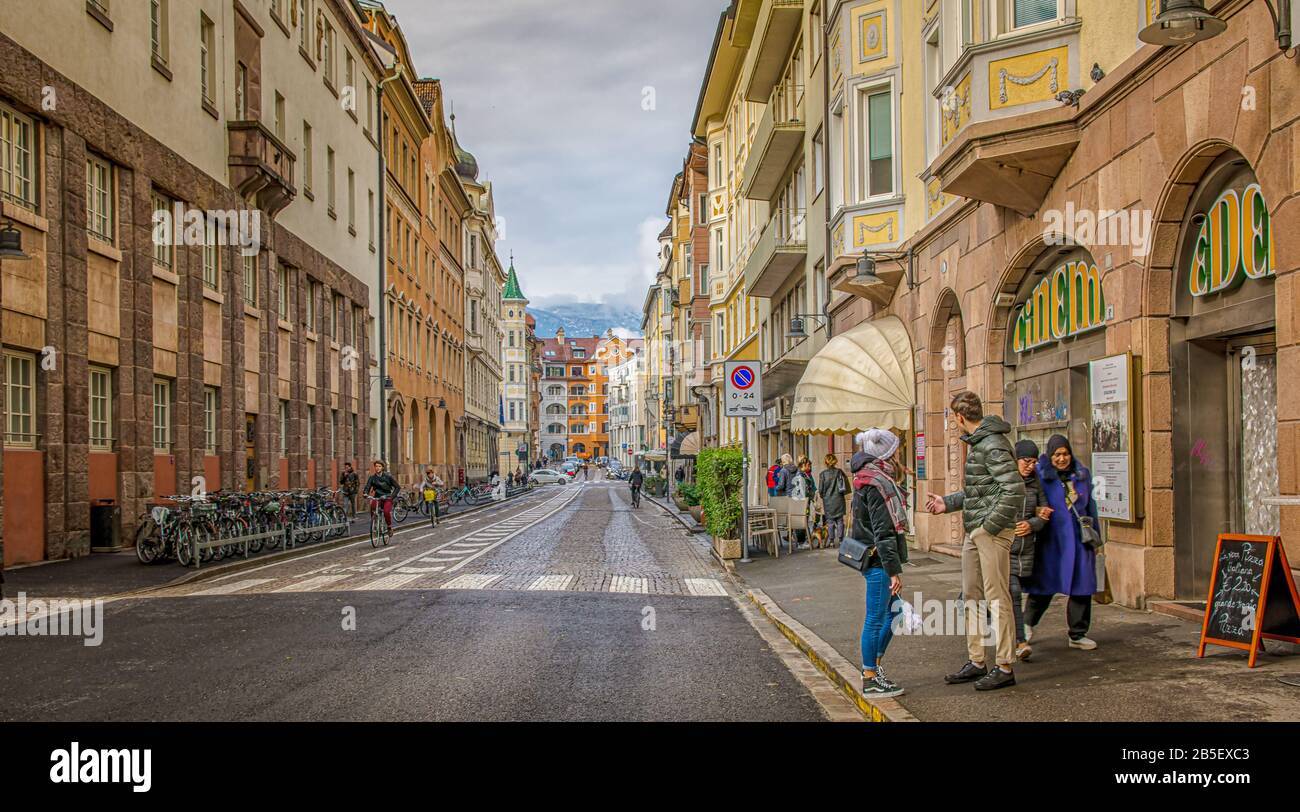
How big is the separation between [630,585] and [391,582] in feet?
10.8

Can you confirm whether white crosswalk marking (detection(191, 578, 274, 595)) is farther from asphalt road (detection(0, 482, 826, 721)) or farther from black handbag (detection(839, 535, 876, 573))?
black handbag (detection(839, 535, 876, 573))

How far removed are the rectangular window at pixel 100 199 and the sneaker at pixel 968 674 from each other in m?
17.2

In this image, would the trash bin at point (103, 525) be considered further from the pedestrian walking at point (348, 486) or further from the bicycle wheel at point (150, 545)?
A: the pedestrian walking at point (348, 486)

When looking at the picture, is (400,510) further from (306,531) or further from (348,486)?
(306,531)

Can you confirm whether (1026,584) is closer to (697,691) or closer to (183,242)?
(697,691)

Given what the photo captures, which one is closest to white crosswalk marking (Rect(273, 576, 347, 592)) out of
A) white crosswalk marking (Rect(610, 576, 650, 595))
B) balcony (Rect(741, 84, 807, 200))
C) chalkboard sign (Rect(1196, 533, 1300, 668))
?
white crosswalk marking (Rect(610, 576, 650, 595))

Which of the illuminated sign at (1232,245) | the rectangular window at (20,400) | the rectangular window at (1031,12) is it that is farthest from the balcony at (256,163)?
the illuminated sign at (1232,245)

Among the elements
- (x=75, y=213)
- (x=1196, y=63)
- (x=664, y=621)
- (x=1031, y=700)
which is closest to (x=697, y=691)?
(x=1031, y=700)

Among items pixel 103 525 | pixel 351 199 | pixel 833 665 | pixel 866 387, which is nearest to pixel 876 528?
pixel 833 665

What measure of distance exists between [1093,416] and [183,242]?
19.0m

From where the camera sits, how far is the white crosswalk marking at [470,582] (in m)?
15.1

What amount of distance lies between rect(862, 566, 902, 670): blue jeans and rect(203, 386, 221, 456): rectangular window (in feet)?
69.8

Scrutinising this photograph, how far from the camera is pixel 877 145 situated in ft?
68.0

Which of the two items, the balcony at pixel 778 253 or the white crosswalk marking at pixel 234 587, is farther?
the balcony at pixel 778 253
